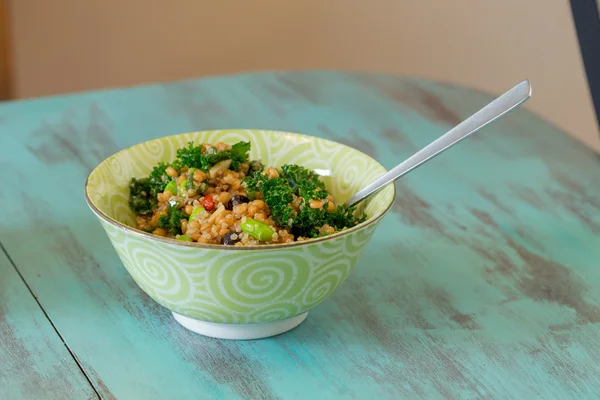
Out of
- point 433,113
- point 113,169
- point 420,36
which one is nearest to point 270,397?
point 113,169

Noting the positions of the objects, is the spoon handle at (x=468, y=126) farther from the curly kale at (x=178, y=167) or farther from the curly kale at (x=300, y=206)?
the curly kale at (x=178, y=167)

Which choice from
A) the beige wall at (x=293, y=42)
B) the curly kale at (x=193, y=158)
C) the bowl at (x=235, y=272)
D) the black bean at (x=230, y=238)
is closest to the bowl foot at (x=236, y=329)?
the bowl at (x=235, y=272)

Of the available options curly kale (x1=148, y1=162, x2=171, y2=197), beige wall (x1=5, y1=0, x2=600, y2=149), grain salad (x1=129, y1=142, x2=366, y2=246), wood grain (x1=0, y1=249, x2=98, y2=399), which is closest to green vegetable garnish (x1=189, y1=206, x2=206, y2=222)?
grain salad (x1=129, y1=142, x2=366, y2=246)

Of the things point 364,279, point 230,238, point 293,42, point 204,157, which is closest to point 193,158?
point 204,157

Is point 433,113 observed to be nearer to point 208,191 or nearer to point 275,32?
point 208,191

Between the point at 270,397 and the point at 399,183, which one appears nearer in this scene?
the point at 270,397

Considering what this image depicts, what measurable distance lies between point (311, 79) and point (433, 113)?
1.12 feet

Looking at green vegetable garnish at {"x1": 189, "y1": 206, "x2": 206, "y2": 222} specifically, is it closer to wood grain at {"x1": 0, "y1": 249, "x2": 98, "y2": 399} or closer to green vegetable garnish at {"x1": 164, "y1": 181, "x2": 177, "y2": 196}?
green vegetable garnish at {"x1": 164, "y1": 181, "x2": 177, "y2": 196}

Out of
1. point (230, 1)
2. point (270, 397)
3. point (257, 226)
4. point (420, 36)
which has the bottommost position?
point (420, 36)

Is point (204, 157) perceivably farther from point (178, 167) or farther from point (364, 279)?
point (364, 279)

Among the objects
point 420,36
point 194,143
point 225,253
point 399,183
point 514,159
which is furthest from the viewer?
point 420,36

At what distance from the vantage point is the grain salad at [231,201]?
983 mm

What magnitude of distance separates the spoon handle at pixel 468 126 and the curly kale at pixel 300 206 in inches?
2.8

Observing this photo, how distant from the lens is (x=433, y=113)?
181 centimetres
